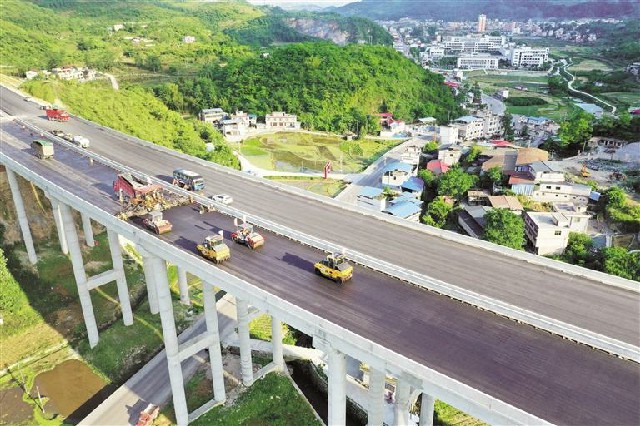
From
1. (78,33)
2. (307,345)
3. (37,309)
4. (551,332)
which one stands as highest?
(78,33)

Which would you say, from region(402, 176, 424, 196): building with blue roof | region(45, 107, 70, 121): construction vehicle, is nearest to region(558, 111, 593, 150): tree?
region(402, 176, 424, 196): building with blue roof

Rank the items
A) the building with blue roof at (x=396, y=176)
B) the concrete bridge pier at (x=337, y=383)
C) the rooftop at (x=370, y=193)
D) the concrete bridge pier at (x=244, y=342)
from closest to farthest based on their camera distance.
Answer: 1. the concrete bridge pier at (x=337, y=383)
2. the concrete bridge pier at (x=244, y=342)
3. the rooftop at (x=370, y=193)
4. the building with blue roof at (x=396, y=176)

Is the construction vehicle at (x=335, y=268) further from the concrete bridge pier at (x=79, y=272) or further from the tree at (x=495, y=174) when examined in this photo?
the tree at (x=495, y=174)

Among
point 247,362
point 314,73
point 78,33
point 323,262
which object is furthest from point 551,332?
point 78,33

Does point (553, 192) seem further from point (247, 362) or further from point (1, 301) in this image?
point (1, 301)

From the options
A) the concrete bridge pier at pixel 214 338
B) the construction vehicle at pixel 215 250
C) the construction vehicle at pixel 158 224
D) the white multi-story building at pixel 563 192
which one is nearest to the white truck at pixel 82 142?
the construction vehicle at pixel 158 224

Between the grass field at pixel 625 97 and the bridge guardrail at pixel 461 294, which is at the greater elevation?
the bridge guardrail at pixel 461 294
